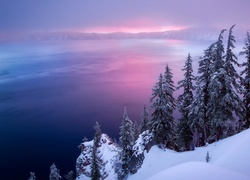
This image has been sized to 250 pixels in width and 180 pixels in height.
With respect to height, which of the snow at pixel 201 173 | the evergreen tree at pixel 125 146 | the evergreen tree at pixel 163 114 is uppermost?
the snow at pixel 201 173

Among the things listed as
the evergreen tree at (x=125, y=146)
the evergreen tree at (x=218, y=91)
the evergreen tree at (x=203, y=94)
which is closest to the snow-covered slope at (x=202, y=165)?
the evergreen tree at (x=218, y=91)

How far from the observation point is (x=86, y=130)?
301 ft

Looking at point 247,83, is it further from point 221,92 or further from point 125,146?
point 125,146

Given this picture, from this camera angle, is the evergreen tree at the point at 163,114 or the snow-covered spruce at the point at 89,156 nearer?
the evergreen tree at the point at 163,114

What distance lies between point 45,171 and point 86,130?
90.4ft

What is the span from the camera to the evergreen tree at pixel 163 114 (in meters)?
24.9

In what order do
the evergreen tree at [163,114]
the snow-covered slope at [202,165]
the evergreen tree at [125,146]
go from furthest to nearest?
the evergreen tree at [125,146], the evergreen tree at [163,114], the snow-covered slope at [202,165]

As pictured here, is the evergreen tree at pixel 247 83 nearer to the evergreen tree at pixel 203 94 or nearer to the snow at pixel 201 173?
the evergreen tree at pixel 203 94

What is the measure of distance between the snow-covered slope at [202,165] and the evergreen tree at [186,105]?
15.2 feet

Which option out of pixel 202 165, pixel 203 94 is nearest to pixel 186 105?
pixel 203 94

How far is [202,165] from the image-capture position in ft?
32.3

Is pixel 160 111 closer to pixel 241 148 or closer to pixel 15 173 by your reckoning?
pixel 241 148

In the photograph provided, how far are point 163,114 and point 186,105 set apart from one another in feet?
12.9

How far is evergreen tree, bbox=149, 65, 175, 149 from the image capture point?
2492cm
